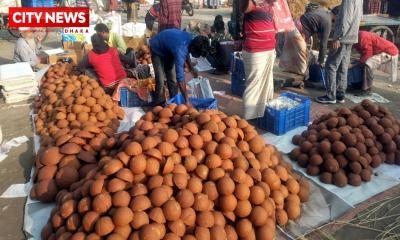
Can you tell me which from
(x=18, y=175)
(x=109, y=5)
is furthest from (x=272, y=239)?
(x=109, y=5)

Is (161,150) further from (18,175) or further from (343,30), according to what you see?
(343,30)

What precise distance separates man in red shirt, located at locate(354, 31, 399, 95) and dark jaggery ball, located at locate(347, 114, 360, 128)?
2.48 m

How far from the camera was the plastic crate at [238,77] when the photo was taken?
248 inches

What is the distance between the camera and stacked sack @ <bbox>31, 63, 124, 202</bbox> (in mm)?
3514

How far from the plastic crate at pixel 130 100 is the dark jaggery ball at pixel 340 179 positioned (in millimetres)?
3221

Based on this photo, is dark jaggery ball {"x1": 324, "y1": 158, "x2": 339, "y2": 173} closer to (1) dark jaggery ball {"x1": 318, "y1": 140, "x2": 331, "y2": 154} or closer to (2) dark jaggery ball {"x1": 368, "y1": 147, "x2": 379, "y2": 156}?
(1) dark jaggery ball {"x1": 318, "y1": 140, "x2": 331, "y2": 154}

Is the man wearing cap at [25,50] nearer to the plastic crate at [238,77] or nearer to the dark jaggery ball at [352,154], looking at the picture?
the plastic crate at [238,77]

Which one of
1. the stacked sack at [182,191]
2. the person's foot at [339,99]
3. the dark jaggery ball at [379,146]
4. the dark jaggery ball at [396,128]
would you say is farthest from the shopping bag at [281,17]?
the stacked sack at [182,191]

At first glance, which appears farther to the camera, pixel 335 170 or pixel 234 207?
pixel 335 170

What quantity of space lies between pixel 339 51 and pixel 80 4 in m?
12.2

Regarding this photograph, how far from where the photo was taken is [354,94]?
6508mm

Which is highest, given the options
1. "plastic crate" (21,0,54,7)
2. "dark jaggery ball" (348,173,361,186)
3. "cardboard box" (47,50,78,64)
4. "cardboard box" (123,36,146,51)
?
"plastic crate" (21,0,54,7)

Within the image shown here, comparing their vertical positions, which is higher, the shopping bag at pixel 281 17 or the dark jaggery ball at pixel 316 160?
the shopping bag at pixel 281 17

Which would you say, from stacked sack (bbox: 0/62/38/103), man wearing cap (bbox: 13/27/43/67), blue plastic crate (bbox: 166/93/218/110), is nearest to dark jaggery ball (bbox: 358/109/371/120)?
blue plastic crate (bbox: 166/93/218/110)
